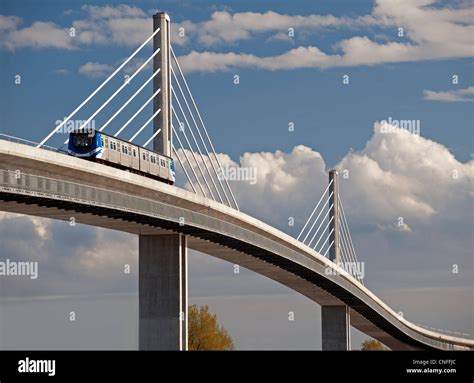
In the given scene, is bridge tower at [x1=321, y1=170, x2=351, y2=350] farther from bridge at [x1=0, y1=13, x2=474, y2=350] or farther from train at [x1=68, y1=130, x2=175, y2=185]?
train at [x1=68, y1=130, x2=175, y2=185]

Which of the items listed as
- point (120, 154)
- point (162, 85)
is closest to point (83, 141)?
point (120, 154)

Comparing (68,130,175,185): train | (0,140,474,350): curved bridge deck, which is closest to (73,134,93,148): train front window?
(68,130,175,185): train

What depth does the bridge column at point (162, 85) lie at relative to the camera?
5425 cm

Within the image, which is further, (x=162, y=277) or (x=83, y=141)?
(x=162, y=277)

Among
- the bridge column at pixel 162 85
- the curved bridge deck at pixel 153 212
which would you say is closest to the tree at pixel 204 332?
the curved bridge deck at pixel 153 212

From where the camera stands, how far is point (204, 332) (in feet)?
295

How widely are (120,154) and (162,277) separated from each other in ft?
32.2

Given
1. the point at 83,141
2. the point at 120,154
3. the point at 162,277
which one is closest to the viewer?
the point at 83,141

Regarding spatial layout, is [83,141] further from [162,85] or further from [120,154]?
[162,85]

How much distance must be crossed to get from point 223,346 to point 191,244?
3026cm

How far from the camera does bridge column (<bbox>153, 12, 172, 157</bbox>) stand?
54250 mm
